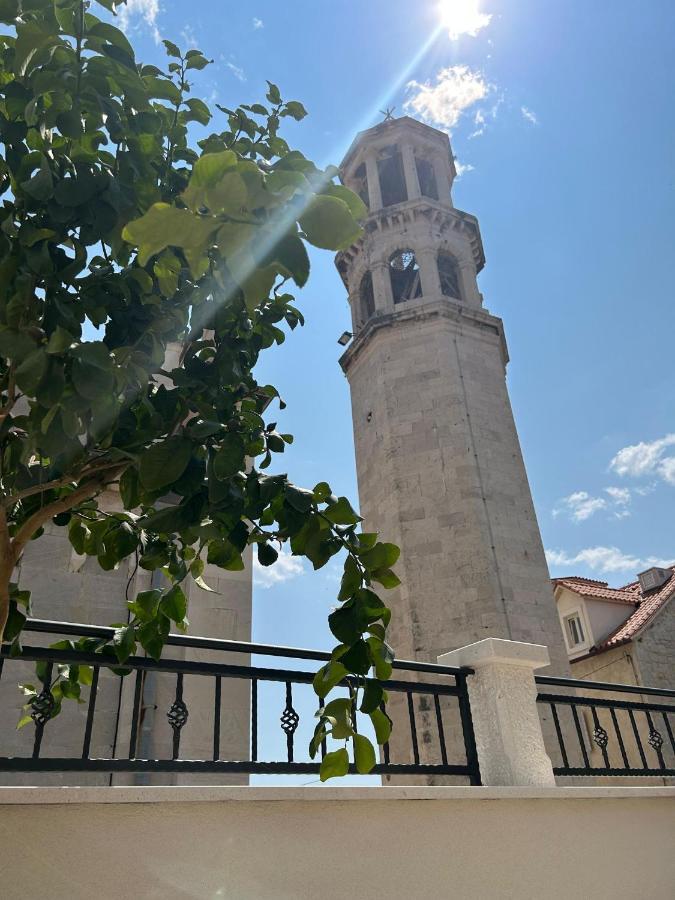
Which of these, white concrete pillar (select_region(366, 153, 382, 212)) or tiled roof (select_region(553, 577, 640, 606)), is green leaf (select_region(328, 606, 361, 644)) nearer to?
white concrete pillar (select_region(366, 153, 382, 212))

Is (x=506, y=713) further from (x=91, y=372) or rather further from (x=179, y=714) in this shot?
(x=91, y=372)

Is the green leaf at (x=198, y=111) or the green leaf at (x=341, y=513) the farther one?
the green leaf at (x=198, y=111)

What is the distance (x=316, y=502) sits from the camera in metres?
2.64

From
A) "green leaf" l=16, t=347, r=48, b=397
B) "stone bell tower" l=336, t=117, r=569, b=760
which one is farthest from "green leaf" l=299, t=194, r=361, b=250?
"stone bell tower" l=336, t=117, r=569, b=760

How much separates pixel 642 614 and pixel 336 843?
20.4m

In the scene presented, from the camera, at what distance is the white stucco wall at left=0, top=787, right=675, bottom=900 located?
3.13m

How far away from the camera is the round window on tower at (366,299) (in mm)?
18734

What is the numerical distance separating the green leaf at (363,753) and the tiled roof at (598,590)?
2239 centimetres

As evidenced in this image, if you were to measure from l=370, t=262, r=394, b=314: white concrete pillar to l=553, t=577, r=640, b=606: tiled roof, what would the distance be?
12.0 meters

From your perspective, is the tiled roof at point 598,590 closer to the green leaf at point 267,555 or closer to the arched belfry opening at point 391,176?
the arched belfry opening at point 391,176

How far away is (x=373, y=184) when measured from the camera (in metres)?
19.3

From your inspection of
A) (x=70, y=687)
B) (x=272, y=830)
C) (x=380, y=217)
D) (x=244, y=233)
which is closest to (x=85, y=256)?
(x=244, y=233)

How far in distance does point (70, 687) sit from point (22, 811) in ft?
2.03

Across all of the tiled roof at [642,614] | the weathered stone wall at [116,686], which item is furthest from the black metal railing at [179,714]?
the tiled roof at [642,614]
